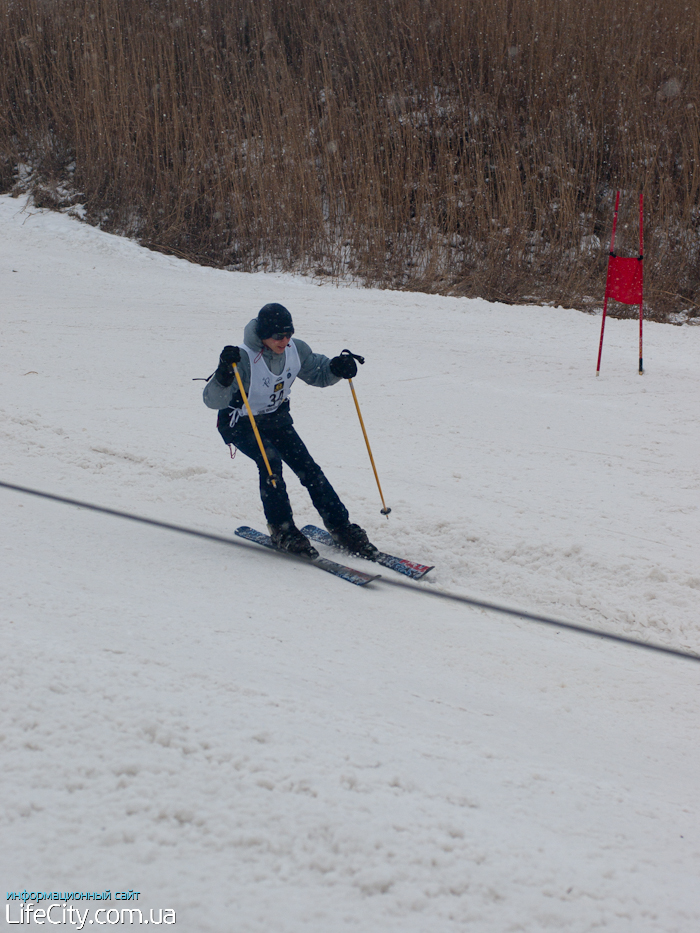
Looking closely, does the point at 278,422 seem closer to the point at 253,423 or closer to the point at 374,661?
the point at 253,423

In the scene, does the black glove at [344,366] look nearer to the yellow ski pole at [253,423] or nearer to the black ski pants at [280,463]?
the black ski pants at [280,463]

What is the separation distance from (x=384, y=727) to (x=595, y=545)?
2048 mm

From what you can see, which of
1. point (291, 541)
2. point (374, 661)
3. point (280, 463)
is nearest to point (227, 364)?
point (280, 463)

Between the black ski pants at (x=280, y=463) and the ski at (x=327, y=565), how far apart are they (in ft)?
0.49

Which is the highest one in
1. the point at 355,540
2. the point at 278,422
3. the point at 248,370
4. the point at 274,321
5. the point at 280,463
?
the point at 274,321

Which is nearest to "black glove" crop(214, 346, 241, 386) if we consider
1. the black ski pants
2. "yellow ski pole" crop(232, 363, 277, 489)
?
"yellow ski pole" crop(232, 363, 277, 489)

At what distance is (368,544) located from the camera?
4160 mm

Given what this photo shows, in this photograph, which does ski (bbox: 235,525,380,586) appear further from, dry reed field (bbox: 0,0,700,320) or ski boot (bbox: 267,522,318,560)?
dry reed field (bbox: 0,0,700,320)

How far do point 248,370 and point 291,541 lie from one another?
0.94 metres

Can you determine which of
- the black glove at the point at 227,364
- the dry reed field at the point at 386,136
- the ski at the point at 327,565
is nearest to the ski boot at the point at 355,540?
the ski at the point at 327,565

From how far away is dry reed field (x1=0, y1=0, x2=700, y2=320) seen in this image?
9297mm

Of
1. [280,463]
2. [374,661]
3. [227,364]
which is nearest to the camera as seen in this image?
[374,661]

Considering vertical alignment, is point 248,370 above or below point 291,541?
above

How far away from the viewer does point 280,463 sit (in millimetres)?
4164
